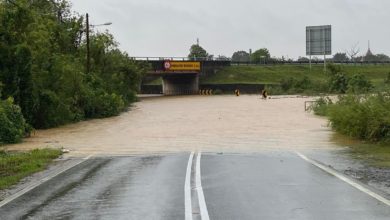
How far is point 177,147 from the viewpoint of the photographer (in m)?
24.4

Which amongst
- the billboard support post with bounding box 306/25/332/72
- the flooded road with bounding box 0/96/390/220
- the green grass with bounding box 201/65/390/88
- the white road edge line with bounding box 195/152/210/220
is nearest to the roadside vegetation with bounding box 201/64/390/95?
the green grass with bounding box 201/65/390/88

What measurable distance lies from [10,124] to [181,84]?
82117 mm

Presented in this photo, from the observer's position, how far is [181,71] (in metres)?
100

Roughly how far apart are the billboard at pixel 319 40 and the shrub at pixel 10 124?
9706 centimetres

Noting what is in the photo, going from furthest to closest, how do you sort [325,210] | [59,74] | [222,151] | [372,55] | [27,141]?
[372,55] < [59,74] < [27,141] < [222,151] < [325,210]

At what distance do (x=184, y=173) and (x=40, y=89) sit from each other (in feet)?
81.4

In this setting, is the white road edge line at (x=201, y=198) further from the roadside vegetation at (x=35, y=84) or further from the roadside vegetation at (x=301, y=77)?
the roadside vegetation at (x=301, y=77)

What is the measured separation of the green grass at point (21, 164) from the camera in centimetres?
1463

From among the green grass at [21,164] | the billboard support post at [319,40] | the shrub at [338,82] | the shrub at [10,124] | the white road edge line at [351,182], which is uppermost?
the billboard support post at [319,40]

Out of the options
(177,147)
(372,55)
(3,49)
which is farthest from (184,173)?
(372,55)

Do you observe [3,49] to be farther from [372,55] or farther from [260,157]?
[372,55]

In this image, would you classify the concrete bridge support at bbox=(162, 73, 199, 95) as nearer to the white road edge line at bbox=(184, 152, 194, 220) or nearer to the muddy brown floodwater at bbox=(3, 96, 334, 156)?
the muddy brown floodwater at bbox=(3, 96, 334, 156)

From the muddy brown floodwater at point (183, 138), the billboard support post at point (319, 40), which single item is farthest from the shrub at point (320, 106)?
the billboard support post at point (319, 40)

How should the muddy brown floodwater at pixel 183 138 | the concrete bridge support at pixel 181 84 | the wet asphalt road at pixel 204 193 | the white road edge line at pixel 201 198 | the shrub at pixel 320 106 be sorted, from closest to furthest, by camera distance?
the white road edge line at pixel 201 198 < the wet asphalt road at pixel 204 193 < the muddy brown floodwater at pixel 183 138 < the shrub at pixel 320 106 < the concrete bridge support at pixel 181 84
